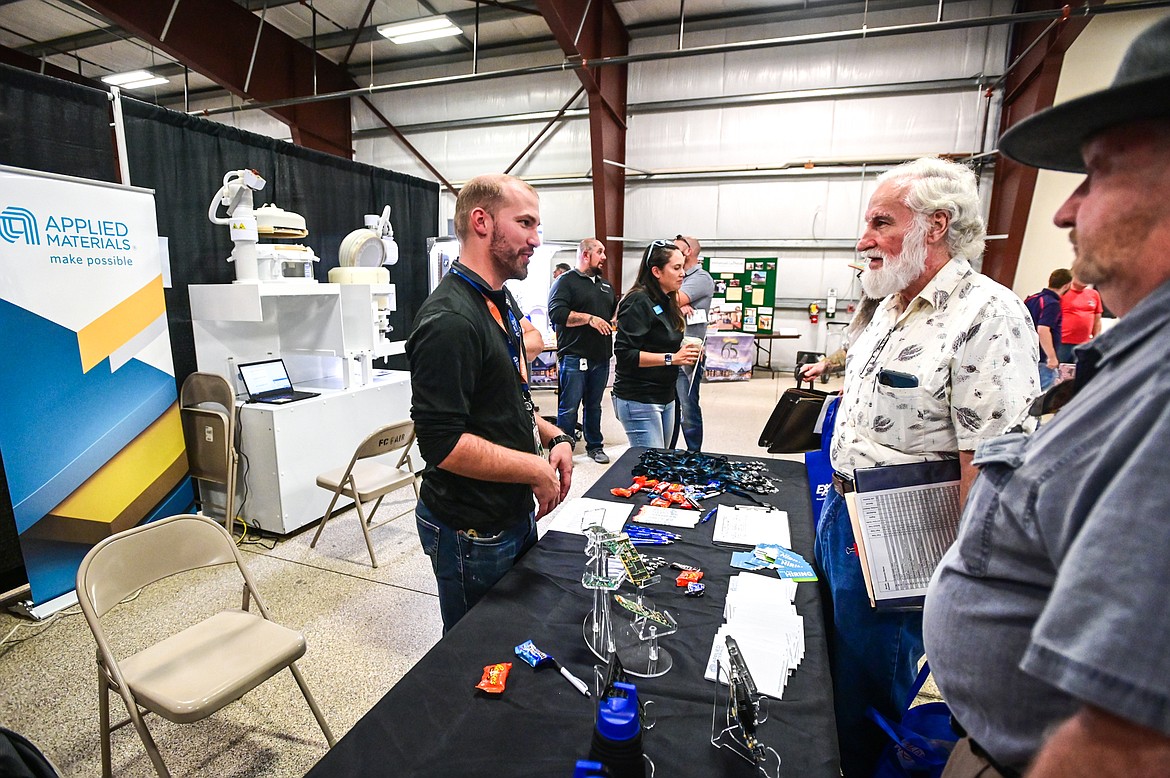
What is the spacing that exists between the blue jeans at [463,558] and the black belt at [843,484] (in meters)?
0.84

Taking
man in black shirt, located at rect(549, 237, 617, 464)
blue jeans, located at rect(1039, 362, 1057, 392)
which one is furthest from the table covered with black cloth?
blue jeans, located at rect(1039, 362, 1057, 392)

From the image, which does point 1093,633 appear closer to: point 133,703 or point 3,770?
point 3,770

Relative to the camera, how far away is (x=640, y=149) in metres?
8.12

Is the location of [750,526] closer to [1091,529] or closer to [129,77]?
[1091,529]

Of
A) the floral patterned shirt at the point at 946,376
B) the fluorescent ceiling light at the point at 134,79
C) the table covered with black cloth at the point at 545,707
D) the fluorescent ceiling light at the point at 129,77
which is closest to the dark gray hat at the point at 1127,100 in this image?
the floral patterned shirt at the point at 946,376

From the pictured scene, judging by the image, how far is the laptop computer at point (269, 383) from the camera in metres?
3.15

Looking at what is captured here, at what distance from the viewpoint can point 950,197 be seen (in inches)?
50.2

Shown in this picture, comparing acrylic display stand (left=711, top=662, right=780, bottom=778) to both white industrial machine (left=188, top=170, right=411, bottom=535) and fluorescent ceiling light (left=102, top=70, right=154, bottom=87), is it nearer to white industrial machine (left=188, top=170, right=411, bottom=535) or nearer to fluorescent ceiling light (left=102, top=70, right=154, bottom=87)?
white industrial machine (left=188, top=170, right=411, bottom=535)

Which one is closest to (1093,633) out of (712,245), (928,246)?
(928,246)

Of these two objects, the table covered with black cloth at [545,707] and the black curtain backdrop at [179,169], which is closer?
the table covered with black cloth at [545,707]

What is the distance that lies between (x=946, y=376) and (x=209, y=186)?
14.4 feet

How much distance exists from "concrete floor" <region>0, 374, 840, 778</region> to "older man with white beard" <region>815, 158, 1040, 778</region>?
1557mm

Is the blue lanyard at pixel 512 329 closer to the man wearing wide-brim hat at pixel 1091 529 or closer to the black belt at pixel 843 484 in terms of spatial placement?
the black belt at pixel 843 484

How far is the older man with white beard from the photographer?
1.17 metres
